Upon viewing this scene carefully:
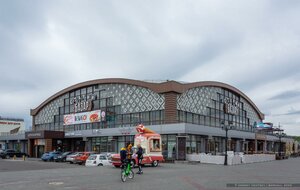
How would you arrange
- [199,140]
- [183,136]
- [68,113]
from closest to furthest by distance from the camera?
1. [183,136]
2. [199,140]
3. [68,113]

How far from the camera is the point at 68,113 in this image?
61406mm

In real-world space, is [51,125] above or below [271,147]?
above

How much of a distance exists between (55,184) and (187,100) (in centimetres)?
3358

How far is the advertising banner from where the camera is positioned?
54750mm

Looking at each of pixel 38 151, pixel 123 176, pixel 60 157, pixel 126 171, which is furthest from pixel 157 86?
pixel 123 176

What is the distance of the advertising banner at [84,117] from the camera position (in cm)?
5475

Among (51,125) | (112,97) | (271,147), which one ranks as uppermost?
(112,97)

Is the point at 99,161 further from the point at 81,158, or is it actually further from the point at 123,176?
the point at 123,176

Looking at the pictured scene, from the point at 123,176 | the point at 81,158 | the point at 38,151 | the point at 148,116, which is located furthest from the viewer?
the point at 38,151

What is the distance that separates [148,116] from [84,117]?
45.4 feet

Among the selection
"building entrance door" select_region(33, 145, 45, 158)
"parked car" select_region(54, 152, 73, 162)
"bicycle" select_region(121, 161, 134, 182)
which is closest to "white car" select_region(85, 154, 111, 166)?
"parked car" select_region(54, 152, 73, 162)

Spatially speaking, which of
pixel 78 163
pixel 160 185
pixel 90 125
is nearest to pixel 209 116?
pixel 90 125

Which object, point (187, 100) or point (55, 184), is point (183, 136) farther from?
point (55, 184)

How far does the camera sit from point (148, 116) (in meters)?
47.8
